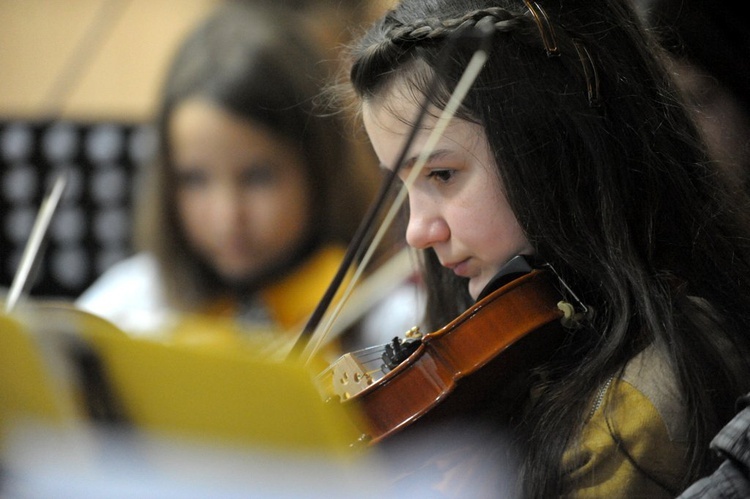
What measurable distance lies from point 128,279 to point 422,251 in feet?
2.88

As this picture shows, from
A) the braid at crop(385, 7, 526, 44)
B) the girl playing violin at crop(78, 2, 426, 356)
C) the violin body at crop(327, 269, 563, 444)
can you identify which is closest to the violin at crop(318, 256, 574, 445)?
the violin body at crop(327, 269, 563, 444)

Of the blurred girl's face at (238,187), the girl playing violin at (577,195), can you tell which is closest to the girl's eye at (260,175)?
the blurred girl's face at (238,187)

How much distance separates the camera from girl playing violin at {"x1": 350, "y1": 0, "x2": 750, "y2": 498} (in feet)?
2.26

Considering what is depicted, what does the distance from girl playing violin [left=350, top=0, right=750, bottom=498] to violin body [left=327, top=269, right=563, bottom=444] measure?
17 millimetres

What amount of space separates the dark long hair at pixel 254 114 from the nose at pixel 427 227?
0.58m

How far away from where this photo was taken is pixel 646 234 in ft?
2.45

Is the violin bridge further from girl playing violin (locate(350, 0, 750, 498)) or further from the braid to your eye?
the braid

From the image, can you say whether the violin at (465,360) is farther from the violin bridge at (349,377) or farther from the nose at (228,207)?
the nose at (228,207)

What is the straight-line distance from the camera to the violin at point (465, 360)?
0.68 m

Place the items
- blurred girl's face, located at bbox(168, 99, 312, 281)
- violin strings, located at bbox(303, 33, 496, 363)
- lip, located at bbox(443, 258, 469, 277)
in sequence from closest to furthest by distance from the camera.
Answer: violin strings, located at bbox(303, 33, 496, 363)
lip, located at bbox(443, 258, 469, 277)
blurred girl's face, located at bbox(168, 99, 312, 281)

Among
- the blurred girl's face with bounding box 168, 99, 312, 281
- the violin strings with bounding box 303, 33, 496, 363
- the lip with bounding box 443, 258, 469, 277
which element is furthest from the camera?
the blurred girl's face with bounding box 168, 99, 312, 281

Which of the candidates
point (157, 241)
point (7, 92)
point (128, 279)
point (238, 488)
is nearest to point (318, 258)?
point (157, 241)

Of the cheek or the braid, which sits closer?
the braid

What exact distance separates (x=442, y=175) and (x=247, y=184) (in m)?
0.67
